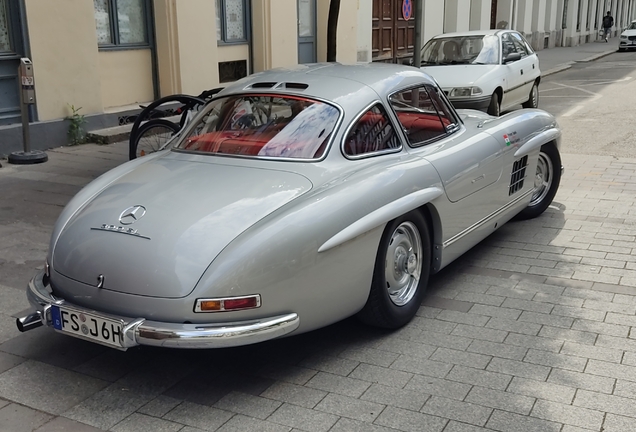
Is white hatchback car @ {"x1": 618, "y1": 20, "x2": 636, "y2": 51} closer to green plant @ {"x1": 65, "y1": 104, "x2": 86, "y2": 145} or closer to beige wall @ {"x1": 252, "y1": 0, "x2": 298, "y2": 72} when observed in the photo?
beige wall @ {"x1": 252, "y1": 0, "x2": 298, "y2": 72}

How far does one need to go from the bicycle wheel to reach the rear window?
3.11m

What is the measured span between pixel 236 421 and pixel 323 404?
0.45 meters

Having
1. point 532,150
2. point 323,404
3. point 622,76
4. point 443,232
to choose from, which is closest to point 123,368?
point 323,404

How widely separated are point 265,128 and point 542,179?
341 centimetres

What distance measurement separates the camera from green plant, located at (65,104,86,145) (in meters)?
10.1

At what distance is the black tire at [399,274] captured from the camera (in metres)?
4.15

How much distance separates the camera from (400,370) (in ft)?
12.8

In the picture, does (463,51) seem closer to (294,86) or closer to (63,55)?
(63,55)

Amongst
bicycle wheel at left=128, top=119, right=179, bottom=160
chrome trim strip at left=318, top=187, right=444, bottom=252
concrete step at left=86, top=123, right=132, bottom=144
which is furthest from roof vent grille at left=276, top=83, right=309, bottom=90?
concrete step at left=86, top=123, right=132, bottom=144

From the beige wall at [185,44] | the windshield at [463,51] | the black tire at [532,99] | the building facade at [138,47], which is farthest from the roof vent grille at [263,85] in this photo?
the black tire at [532,99]

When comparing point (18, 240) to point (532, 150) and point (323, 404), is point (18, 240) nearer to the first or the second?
point (323, 404)

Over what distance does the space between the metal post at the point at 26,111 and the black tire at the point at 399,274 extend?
6070mm

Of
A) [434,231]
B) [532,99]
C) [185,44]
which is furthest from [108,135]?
[532,99]

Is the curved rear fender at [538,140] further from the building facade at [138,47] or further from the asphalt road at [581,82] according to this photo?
the asphalt road at [581,82]
